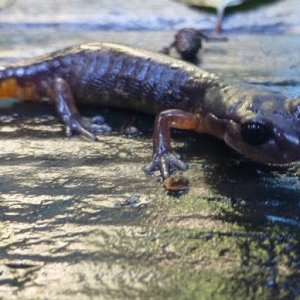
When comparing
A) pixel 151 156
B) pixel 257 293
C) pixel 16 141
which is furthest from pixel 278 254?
pixel 16 141

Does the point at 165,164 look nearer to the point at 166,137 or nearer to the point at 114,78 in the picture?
the point at 166,137

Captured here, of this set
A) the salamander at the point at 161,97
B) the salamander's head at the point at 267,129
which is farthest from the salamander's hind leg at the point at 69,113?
the salamander's head at the point at 267,129

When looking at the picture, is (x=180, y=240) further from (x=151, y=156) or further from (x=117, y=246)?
(x=151, y=156)

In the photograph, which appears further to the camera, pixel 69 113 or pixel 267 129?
pixel 69 113

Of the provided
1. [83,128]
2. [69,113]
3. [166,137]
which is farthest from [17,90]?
[166,137]

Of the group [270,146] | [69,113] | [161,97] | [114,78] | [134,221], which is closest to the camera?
[134,221]

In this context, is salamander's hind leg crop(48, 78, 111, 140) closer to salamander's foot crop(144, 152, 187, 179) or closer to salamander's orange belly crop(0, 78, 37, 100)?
salamander's orange belly crop(0, 78, 37, 100)

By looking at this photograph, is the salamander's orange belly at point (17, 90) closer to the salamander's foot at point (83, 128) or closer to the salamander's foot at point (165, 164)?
the salamander's foot at point (83, 128)
